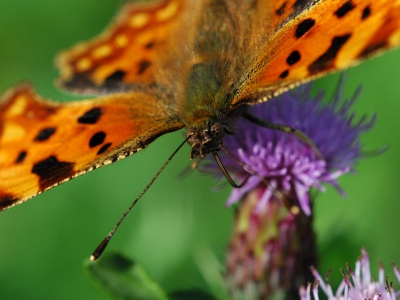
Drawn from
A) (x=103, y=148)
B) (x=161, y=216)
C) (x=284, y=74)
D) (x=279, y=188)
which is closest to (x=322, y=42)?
(x=284, y=74)

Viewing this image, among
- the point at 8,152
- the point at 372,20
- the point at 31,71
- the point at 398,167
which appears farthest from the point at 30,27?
the point at 372,20

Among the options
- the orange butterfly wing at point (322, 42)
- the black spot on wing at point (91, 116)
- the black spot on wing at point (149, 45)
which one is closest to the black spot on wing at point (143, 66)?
the black spot on wing at point (149, 45)

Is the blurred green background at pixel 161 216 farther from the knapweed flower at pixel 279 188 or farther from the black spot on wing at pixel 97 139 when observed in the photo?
the black spot on wing at pixel 97 139

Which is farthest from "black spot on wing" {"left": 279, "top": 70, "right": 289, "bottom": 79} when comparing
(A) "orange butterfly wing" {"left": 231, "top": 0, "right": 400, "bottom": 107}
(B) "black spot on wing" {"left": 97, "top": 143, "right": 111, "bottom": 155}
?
(B) "black spot on wing" {"left": 97, "top": 143, "right": 111, "bottom": 155}

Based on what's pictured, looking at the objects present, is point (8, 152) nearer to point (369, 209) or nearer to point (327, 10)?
point (327, 10)

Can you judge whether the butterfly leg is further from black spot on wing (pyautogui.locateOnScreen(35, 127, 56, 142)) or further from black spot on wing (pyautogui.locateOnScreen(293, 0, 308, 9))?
black spot on wing (pyautogui.locateOnScreen(35, 127, 56, 142))
